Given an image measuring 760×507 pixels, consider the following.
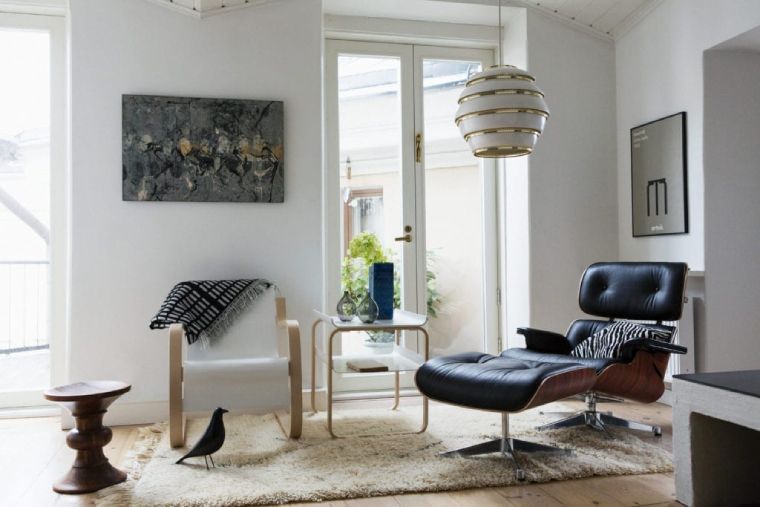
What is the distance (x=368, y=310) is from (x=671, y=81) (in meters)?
2.17

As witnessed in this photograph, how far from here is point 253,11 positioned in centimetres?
387

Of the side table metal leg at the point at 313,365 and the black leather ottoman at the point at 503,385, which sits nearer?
the black leather ottoman at the point at 503,385

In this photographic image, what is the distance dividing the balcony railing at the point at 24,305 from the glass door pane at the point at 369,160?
179 cm

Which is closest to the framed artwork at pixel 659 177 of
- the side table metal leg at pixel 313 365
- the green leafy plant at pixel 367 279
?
the green leafy plant at pixel 367 279

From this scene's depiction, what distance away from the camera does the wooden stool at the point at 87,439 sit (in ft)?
8.13

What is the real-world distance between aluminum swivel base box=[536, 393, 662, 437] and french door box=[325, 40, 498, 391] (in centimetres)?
132

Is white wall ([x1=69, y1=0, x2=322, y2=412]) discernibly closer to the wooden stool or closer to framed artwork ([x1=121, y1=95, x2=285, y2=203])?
framed artwork ([x1=121, y1=95, x2=285, y2=203])

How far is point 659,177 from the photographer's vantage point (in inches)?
152

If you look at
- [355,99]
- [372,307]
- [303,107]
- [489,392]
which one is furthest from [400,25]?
[489,392]

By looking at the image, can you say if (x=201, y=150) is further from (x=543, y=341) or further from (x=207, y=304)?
(x=543, y=341)

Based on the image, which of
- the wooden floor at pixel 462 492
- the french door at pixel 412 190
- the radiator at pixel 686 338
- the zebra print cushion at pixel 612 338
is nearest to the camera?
the wooden floor at pixel 462 492

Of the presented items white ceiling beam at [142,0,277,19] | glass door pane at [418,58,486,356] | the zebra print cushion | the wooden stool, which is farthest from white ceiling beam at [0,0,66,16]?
the zebra print cushion

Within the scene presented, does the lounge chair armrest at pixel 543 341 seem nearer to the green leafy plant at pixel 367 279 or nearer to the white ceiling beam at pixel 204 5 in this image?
the green leafy plant at pixel 367 279

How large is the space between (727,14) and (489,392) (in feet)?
7.63
